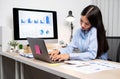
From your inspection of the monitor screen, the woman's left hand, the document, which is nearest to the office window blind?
the monitor screen

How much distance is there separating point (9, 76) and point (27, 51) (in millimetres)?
537

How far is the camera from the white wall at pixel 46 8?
8.16ft

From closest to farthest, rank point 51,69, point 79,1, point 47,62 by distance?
point 51,69 → point 47,62 → point 79,1

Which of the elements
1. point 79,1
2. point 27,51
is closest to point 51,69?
point 27,51

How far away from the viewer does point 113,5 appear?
10.3 ft

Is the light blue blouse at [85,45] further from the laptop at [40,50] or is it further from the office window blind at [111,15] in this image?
the office window blind at [111,15]

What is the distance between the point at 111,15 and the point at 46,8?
1098 millimetres

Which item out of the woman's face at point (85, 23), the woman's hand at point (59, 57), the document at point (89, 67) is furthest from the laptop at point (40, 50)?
the woman's face at point (85, 23)

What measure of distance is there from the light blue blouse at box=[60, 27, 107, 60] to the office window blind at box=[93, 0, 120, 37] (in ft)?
4.86

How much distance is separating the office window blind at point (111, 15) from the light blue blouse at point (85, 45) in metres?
1.48

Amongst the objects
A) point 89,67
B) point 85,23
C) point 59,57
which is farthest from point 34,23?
point 89,67

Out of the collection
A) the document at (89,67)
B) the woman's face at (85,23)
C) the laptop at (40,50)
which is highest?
the woman's face at (85,23)

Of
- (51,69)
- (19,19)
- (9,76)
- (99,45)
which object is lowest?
(9,76)

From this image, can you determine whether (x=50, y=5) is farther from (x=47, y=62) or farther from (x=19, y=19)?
(x=47, y=62)
